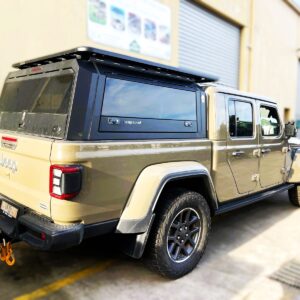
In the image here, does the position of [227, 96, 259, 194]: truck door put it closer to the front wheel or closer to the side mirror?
the front wheel

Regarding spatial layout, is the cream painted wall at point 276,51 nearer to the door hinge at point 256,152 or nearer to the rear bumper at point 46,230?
the door hinge at point 256,152

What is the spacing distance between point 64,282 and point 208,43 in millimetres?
9648

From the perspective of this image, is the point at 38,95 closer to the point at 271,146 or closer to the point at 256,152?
the point at 256,152

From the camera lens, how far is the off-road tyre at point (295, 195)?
6.32 m

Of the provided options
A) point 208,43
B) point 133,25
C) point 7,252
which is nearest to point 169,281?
point 7,252

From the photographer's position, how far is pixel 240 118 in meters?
4.52

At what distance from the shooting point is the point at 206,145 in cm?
390

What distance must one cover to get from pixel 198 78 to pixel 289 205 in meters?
3.93

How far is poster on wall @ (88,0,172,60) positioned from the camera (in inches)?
288

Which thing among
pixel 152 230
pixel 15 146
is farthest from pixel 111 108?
pixel 152 230

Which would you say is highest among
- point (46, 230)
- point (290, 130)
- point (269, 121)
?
point (269, 121)

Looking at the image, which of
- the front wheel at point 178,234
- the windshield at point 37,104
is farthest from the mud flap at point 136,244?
the windshield at point 37,104

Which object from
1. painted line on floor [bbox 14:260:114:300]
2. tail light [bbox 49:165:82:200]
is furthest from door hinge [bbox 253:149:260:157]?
tail light [bbox 49:165:82:200]

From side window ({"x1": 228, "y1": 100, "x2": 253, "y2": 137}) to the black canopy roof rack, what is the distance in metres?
0.59
